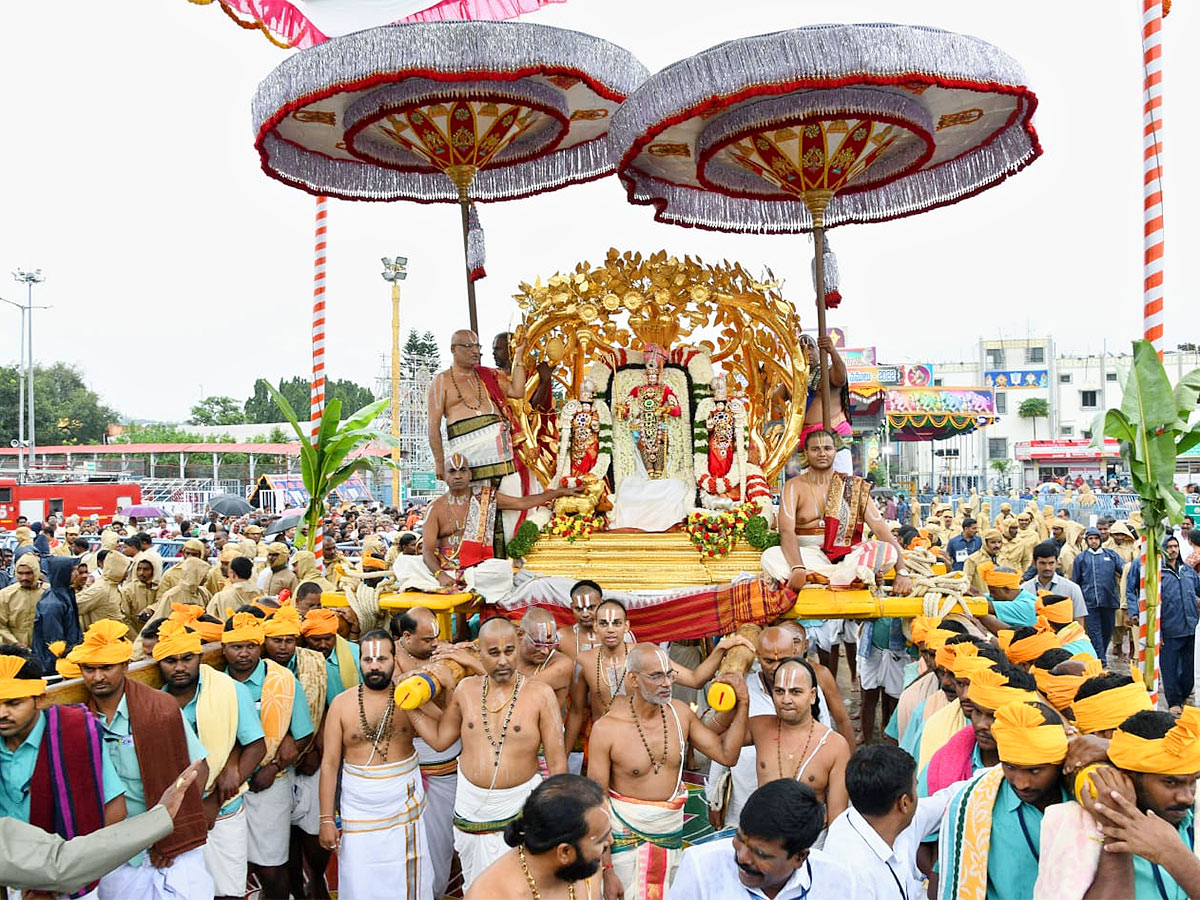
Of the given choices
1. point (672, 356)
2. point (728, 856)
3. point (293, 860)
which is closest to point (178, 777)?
point (293, 860)

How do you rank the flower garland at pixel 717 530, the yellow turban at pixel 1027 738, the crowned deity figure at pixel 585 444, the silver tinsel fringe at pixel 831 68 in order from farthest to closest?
the crowned deity figure at pixel 585 444 < the flower garland at pixel 717 530 < the silver tinsel fringe at pixel 831 68 < the yellow turban at pixel 1027 738

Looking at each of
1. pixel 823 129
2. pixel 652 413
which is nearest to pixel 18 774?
pixel 652 413

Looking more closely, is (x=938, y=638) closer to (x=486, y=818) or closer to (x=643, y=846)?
(x=643, y=846)

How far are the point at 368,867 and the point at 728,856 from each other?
2288 mm

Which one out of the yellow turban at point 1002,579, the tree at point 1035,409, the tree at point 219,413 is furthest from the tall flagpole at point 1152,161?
the tree at point 219,413

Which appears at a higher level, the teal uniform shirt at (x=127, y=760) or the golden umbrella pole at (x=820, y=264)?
the golden umbrella pole at (x=820, y=264)

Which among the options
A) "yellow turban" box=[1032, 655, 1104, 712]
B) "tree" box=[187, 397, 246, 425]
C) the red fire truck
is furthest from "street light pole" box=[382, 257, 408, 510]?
"tree" box=[187, 397, 246, 425]

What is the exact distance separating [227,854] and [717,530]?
11.8 feet

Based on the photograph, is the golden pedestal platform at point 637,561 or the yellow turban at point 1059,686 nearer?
the yellow turban at point 1059,686

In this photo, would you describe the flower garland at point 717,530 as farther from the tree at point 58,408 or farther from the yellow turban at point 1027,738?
the tree at point 58,408

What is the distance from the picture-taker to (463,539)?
6.49m

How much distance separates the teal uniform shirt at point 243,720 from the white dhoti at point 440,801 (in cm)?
96

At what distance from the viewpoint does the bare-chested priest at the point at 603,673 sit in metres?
4.65

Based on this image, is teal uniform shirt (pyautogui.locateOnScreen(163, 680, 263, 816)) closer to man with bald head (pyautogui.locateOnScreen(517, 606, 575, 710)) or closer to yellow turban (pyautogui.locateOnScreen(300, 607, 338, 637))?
yellow turban (pyautogui.locateOnScreen(300, 607, 338, 637))
